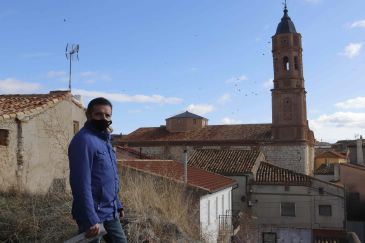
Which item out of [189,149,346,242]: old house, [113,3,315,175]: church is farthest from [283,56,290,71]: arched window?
[189,149,346,242]: old house

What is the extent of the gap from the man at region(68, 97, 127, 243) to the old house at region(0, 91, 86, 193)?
181 inches

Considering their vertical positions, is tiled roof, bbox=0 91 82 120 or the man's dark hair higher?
tiled roof, bbox=0 91 82 120

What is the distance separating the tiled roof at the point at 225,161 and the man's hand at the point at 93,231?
24840mm

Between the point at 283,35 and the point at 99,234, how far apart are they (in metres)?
38.3

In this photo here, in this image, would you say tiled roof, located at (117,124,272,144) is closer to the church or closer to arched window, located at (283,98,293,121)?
the church

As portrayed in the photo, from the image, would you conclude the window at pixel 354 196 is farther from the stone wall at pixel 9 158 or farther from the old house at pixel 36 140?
the stone wall at pixel 9 158

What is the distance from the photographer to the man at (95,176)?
3104 millimetres

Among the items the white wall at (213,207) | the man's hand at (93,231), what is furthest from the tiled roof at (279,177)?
the man's hand at (93,231)

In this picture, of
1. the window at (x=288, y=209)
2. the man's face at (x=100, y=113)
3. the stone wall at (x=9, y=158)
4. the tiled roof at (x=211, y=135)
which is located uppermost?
the tiled roof at (x=211, y=135)

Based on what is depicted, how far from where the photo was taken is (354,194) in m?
32.9

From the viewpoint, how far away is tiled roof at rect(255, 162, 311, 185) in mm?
26906

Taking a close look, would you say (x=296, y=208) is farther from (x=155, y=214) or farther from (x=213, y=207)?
(x=155, y=214)

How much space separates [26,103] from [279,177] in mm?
20926

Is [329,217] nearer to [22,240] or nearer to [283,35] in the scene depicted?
[283,35]
